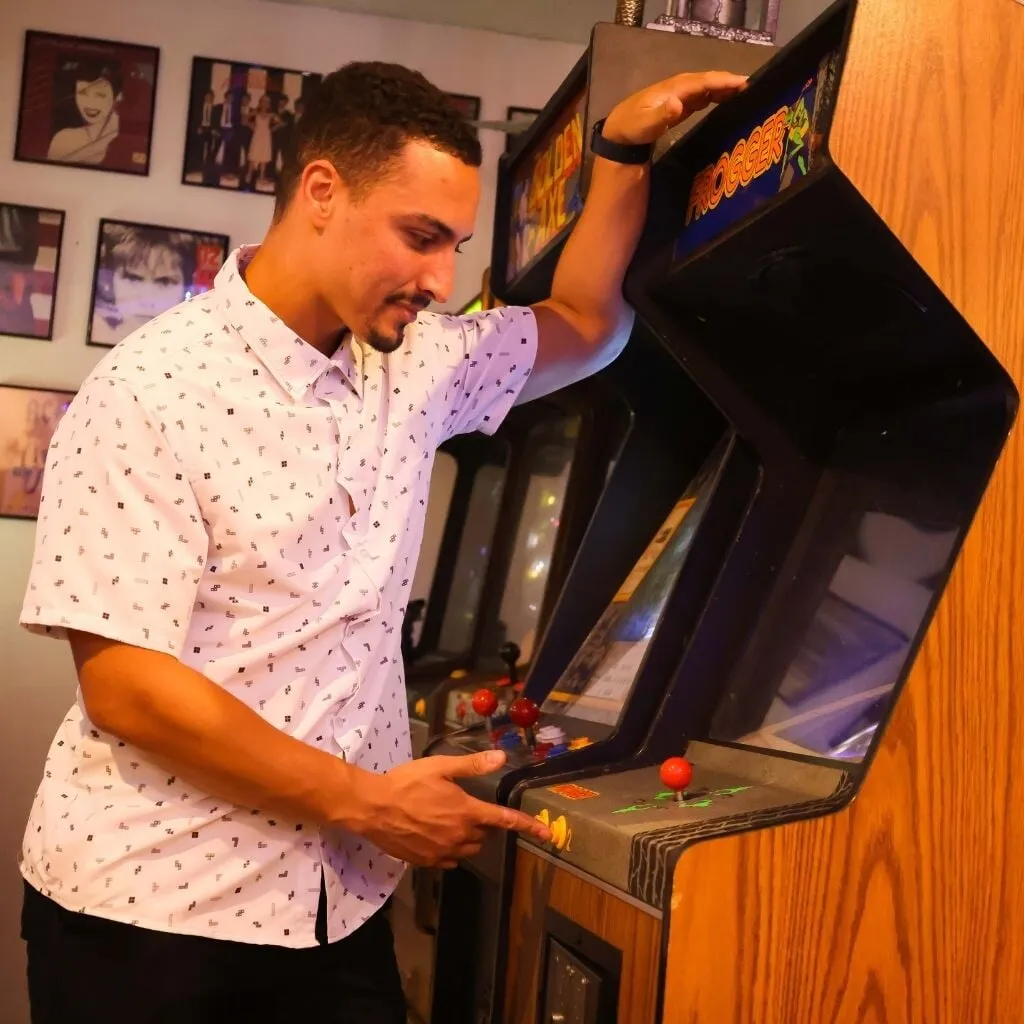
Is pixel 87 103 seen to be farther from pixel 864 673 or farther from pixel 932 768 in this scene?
pixel 932 768

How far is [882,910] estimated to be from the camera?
1.07m

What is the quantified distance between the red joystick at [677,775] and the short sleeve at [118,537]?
1.68ft

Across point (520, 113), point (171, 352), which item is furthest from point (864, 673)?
point (520, 113)

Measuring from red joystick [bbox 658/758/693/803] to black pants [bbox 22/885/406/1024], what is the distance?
430 mm

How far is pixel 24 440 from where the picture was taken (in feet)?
10.5

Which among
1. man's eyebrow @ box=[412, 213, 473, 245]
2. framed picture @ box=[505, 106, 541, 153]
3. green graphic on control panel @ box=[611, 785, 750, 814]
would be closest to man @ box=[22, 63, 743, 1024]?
man's eyebrow @ box=[412, 213, 473, 245]

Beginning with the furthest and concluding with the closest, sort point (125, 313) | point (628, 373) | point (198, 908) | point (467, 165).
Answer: point (125, 313)
point (628, 373)
point (467, 165)
point (198, 908)

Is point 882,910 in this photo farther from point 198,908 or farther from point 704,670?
point 198,908

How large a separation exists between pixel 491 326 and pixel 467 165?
224 mm

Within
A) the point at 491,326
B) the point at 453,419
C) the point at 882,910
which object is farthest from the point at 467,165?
the point at 882,910

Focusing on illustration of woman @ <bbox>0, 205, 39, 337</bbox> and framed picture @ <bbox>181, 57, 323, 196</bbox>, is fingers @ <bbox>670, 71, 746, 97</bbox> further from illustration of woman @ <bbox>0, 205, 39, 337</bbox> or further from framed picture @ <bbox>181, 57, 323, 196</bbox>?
illustration of woman @ <bbox>0, 205, 39, 337</bbox>

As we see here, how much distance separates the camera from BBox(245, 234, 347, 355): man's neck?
142cm

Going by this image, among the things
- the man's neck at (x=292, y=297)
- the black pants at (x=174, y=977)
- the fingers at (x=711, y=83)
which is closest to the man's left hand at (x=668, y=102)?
the fingers at (x=711, y=83)

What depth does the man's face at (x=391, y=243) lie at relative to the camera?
1389 mm
